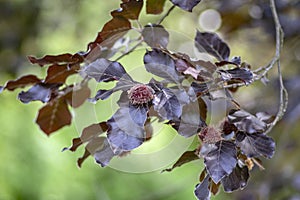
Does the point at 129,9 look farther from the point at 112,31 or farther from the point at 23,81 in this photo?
Answer: the point at 23,81

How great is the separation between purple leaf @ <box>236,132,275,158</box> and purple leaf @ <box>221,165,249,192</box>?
0.03 m

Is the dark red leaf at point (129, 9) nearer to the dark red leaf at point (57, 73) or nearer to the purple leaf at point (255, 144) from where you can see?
the dark red leaf at point (57, 73)

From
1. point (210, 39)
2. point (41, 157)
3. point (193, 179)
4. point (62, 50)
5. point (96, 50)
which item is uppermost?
point (96, 50)

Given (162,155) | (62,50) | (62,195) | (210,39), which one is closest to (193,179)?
(162,155)

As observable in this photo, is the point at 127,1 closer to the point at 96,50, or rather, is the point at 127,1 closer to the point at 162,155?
the point at 96,50

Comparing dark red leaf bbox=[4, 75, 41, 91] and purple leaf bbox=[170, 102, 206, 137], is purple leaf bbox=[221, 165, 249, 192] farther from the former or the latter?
dark red leaf bbox=[4, 75, 41, 91]

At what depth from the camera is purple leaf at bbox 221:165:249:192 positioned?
68 cm

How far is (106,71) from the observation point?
2.11 ft

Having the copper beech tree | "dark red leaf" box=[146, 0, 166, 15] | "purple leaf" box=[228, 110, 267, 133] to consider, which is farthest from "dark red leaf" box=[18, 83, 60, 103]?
"purple leaf" box=[228, 110, 267, 133]

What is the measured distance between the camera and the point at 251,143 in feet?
2.28

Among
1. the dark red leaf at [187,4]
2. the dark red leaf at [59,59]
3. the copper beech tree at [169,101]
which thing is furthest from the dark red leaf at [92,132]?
the dark red leaf at [187,4]

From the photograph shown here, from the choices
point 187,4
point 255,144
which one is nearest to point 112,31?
point 187,4

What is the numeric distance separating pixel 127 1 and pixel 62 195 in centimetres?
161

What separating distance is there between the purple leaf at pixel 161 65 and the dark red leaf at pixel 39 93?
22 centimetres
